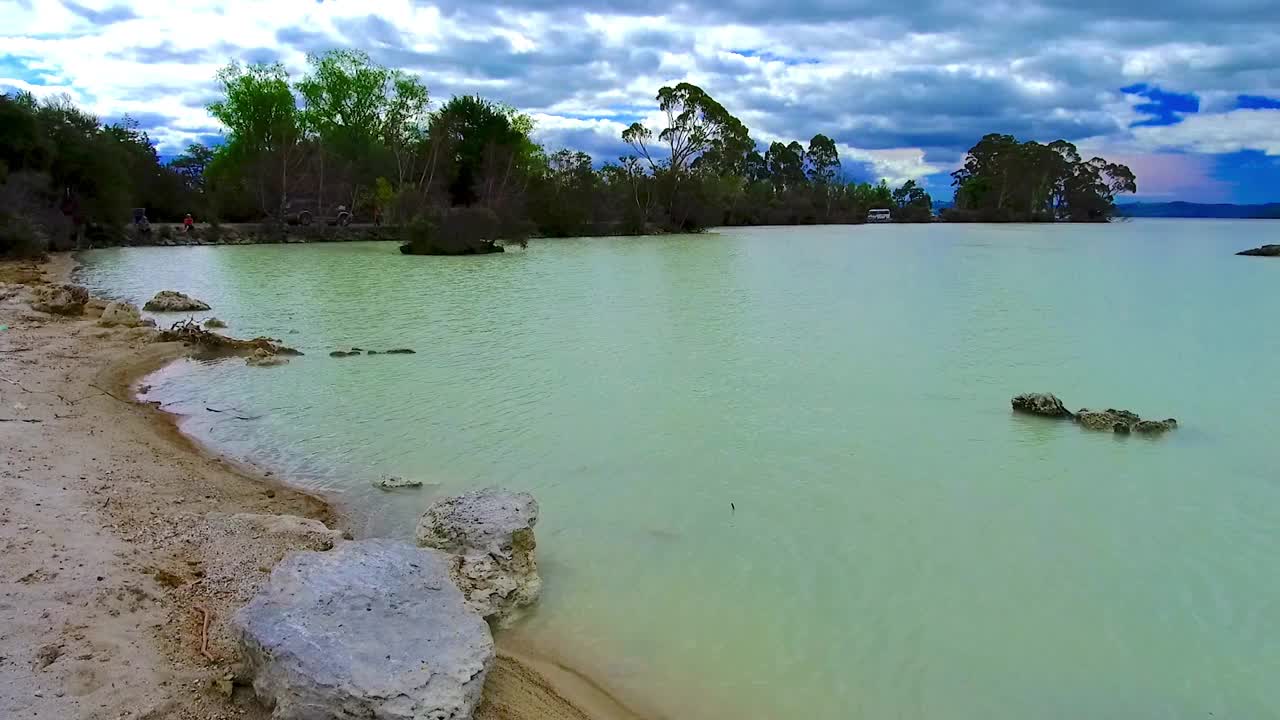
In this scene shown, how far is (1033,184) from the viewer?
89562 millimetres

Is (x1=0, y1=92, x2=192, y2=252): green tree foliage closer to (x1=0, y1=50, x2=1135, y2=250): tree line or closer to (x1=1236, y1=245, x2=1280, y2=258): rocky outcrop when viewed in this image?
(x1=0, y1=50, x2=1135, y2=250): tree line

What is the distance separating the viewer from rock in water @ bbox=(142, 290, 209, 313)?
14.9 metres

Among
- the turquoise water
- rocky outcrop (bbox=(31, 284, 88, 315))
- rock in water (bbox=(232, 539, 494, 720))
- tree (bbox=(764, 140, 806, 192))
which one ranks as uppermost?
tree (bbox=(764, 140, 806, 192))

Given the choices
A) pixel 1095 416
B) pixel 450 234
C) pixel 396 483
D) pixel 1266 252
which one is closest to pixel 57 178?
pixel 450 234

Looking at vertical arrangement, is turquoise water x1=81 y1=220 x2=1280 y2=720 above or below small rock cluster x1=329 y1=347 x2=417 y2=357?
below

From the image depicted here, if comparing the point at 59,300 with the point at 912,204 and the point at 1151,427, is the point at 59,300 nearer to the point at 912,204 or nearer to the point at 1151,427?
the point at 1151,427

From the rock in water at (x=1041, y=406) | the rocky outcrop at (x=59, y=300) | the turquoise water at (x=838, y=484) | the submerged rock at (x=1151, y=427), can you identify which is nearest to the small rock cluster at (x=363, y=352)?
the turquoise water at (x=838, y=484)

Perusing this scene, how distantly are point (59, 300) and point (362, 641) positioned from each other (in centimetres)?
1310

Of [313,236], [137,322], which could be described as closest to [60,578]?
[137,322]

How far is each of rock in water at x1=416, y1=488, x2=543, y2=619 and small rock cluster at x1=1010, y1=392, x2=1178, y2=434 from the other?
553cm

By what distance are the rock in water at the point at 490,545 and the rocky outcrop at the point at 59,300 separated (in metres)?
11.1

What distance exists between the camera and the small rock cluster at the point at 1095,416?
7.50m

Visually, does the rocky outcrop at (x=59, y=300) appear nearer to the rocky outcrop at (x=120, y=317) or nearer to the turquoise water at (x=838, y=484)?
the rocky outcrop at (x=120, y=317)

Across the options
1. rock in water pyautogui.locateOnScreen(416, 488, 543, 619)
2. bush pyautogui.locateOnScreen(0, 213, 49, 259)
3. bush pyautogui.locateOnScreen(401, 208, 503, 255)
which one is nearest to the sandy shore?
rock in water pyautogui.locateOnScreen(416, 488, 543, 619)
